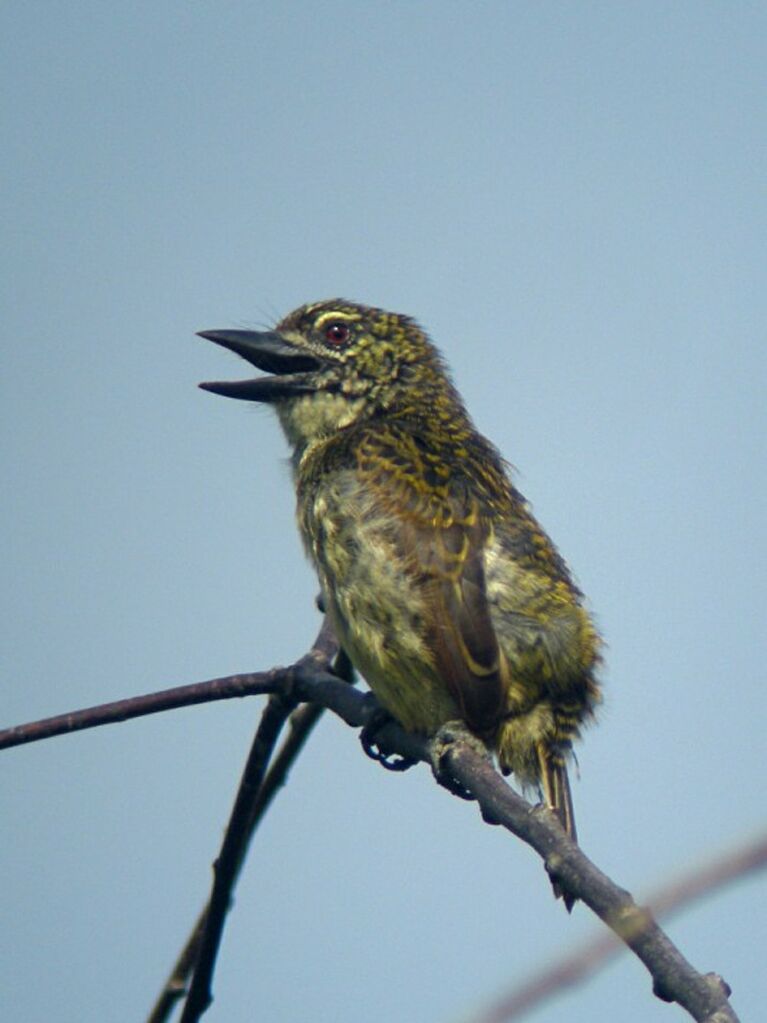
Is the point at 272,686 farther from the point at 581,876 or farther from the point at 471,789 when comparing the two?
the point at 581,876

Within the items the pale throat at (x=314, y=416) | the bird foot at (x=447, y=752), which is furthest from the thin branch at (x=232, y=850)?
the pale throat at (x=314, y=416)

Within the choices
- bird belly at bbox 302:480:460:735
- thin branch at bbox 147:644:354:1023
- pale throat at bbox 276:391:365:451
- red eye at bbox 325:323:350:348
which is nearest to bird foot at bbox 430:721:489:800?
bird belly at bbox 302:480:460:735

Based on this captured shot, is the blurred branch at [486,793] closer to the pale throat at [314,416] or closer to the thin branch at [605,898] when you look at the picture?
the thin branch at [605,898]

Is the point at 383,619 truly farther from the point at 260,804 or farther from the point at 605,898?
the point at 605,898

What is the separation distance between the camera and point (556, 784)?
465 cm

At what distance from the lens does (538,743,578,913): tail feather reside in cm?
460

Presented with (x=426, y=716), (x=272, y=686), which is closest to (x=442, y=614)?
(x=426, y=716)

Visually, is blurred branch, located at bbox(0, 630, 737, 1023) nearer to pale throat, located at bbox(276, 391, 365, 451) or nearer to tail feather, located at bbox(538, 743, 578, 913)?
tail feather, located at bbox(538, 743, 578, 913)

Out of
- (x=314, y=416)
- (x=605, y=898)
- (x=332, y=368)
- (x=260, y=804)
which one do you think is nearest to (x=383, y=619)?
(x=260, y=804)

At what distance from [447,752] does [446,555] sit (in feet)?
2.93

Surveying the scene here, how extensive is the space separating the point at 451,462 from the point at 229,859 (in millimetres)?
1807

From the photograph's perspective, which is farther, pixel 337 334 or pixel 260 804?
pixel 337 334

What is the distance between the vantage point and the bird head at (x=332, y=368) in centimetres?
575

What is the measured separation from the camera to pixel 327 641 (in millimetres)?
4977
